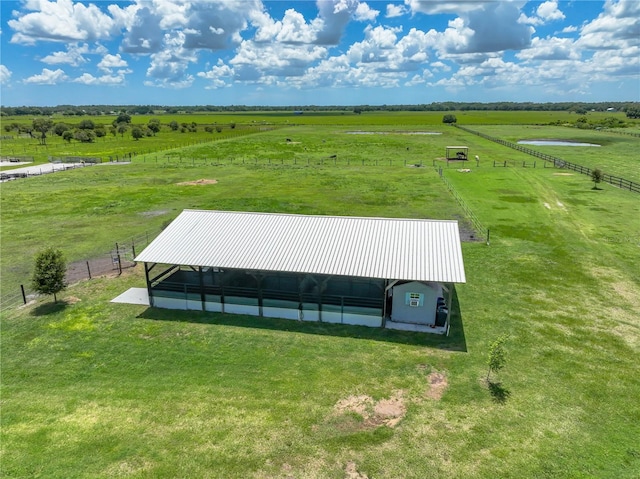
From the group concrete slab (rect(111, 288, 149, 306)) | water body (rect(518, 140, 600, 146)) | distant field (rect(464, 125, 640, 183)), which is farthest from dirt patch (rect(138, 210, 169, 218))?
water body (rect(518, 140, 600, 146))

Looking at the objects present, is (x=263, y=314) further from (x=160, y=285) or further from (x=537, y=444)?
(x=537, y=444)

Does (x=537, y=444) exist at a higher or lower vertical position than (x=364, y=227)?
lower

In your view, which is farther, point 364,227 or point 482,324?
point 364,227

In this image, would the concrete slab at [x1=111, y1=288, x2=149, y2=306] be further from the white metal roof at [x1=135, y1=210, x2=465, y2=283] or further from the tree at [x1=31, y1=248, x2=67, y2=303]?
the tree at [x1=31, y1=248, x2=67, y2=303]

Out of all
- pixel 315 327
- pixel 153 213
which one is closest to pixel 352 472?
pixel 315 327

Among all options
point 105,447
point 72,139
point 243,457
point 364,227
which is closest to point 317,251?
point 364,227

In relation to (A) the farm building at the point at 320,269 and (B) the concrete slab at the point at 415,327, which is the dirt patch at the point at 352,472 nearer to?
(A) the farm building at the point at 320,269
